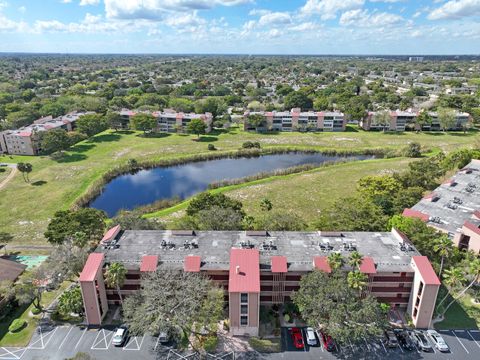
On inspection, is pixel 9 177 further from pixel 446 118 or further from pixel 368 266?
pixel 446 118

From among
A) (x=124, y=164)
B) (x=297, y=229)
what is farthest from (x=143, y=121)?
(x=297, y=229)

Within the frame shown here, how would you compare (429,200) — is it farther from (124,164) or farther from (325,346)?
(124,164)

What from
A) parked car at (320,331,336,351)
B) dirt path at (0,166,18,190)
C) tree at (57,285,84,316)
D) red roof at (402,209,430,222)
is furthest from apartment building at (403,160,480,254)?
dirt path at (0,166,18,190)

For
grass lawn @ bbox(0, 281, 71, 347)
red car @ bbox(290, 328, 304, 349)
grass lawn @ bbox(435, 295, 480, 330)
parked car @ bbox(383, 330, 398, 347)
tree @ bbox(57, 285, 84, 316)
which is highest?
tree @ bbox(57, 285, 84, 316)

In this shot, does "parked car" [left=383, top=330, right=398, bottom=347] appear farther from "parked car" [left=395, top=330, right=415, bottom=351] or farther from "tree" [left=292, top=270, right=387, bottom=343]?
"tree" [left=292, top=270, right=387, bottom=343]

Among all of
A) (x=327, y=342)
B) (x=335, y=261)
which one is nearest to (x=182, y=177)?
(x=335, y=261)

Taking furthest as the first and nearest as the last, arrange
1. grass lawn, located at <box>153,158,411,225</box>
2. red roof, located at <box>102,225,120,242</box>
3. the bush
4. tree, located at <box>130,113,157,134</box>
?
tree, located at <box>130,113,157,134</box>
grass lawn, located at <box>153,158,411,225</box>
red roof, located at <box>102,225,120,242</box>
the bush

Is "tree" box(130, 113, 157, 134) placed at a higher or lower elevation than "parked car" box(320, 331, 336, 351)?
higher
